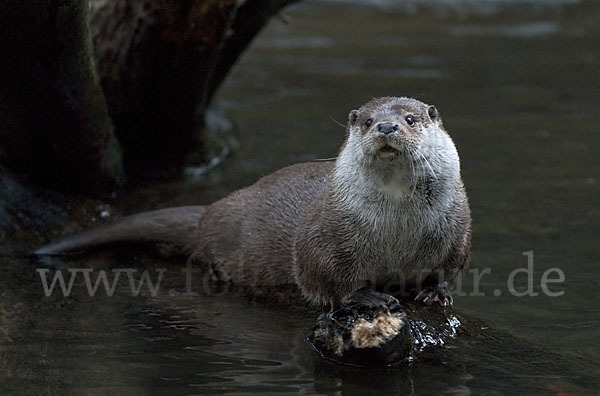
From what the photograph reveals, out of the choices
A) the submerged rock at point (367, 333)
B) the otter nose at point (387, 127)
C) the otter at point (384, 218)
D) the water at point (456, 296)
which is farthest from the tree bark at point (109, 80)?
the submerged rock at point (367, 333)

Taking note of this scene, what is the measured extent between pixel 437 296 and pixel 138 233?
1.54 m

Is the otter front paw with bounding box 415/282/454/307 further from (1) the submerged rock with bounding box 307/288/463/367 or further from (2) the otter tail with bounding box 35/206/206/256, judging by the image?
(2) the otter tail with bounding box 35/206/206/256

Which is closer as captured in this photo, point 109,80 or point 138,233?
point 138,233

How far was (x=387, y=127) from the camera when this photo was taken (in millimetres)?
3322

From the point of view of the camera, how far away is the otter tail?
470cm

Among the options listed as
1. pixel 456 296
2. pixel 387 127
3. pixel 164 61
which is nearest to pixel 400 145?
pixel 387 127

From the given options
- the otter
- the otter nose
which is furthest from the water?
the otter nose

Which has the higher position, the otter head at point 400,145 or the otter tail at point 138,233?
the otter head at point 400,145

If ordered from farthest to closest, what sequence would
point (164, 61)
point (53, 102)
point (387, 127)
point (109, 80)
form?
1. point (109, 80)
2. point (164, 61)
3. point (53, 102)
4. point (387, 127)

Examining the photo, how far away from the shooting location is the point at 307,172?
4.45 metres

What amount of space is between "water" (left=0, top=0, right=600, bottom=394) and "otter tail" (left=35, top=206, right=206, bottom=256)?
0.09 metres

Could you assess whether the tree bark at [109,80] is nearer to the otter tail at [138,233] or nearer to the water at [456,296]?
the water at [456,296]

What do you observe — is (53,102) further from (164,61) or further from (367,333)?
(367,333)

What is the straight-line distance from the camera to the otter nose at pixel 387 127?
10.9 feet
